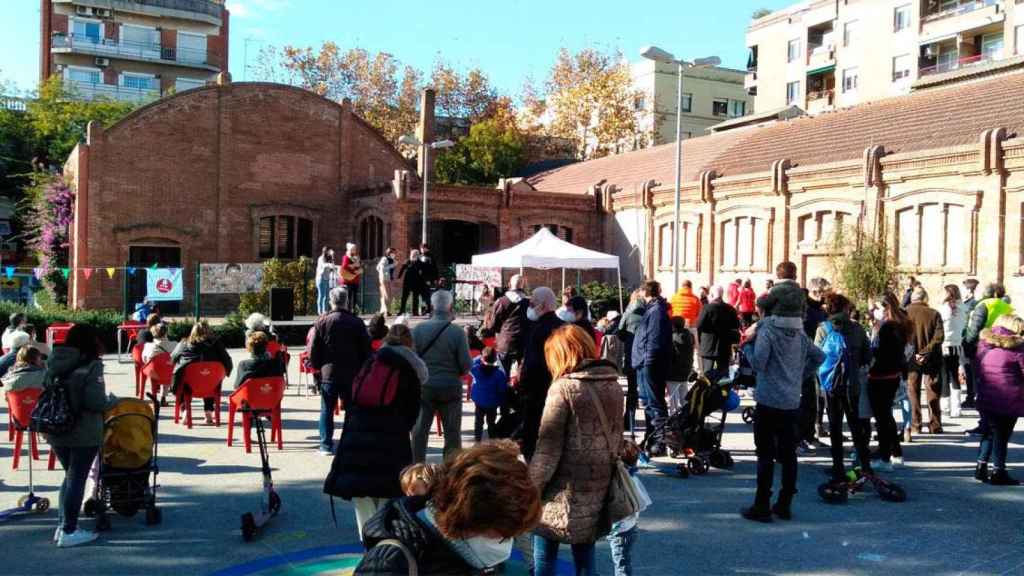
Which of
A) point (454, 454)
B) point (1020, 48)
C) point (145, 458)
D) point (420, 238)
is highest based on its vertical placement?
point (1020, 48)

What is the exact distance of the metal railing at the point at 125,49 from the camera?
56.6 m

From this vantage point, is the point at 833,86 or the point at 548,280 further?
the point at 833,86

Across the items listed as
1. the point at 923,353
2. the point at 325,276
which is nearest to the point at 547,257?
the point at 325,276

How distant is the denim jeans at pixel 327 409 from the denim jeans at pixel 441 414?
4.12 ft

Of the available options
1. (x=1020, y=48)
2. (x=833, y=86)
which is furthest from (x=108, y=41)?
(x=1020, y=48)

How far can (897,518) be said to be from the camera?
745 centimetres

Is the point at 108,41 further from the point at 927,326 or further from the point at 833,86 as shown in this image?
the point at 927,326

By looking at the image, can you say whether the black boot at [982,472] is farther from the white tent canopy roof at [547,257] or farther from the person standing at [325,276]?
the person standing at [325,276]

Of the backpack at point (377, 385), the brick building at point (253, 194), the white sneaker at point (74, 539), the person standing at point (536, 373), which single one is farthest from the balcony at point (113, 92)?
the backpack at point (377, 385)

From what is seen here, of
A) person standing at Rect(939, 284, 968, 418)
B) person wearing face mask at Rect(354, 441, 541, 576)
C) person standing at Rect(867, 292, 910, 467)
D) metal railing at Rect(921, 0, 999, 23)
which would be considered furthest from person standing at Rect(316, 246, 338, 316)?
metal railing at Rect(921, 0, 999, 23)

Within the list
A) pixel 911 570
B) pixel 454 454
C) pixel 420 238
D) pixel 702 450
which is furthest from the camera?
pixel 420 238

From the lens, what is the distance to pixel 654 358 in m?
9.23

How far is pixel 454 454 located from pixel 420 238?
28.4 meters

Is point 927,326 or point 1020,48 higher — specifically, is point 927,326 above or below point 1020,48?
below
